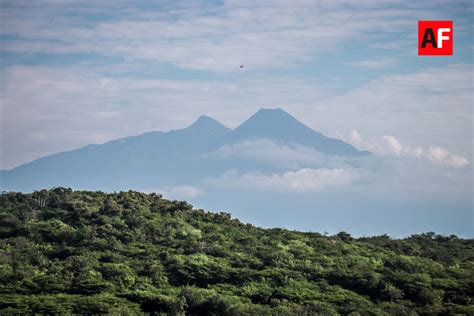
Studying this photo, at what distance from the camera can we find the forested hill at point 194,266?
51.0 meters

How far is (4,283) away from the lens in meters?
53.6

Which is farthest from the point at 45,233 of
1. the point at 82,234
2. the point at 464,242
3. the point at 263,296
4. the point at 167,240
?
the point at 464,242

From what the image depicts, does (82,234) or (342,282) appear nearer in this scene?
(342,282)

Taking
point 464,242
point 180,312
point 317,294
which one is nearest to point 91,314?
point 180,312

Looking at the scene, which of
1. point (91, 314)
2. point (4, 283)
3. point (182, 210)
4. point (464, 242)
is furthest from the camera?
point (464, 242)

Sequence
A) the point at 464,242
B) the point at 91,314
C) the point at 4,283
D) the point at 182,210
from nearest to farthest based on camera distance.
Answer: the point at 91,314, the point at 4,283, the point at 182,210, the point at 464,242

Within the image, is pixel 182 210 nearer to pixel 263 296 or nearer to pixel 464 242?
pixel 263 296

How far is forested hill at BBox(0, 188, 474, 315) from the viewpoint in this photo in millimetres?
51000

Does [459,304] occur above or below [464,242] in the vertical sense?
below

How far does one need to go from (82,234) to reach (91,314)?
17058mm

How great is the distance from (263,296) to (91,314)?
483 inches

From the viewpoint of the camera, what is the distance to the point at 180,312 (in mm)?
49406

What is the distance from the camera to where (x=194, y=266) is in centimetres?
5853

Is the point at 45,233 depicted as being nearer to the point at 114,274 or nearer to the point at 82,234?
the point at 82,234
